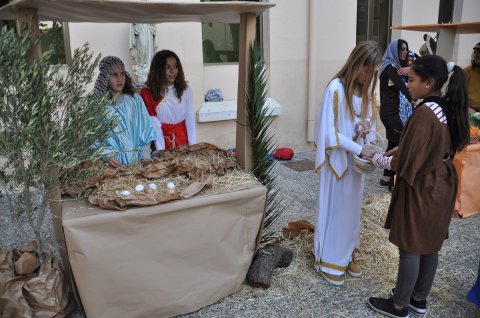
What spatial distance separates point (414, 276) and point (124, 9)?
7.73ft

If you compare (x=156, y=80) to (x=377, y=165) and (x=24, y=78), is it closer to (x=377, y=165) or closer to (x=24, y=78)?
(x=24, y=78)

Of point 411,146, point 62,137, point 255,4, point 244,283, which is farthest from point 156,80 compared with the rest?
point 411,146

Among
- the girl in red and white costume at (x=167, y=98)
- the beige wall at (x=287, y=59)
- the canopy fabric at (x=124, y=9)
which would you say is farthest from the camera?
the beige wall at (x=287, y=59)

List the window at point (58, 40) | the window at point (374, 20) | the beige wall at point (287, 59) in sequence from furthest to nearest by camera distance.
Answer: the window at point (374, 20)
the beige wall at point (287, 59)
the window at point (58, 40)

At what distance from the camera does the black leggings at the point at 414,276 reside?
8.37 feet

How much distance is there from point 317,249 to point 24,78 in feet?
7.44

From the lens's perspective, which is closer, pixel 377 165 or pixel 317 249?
pixel 377 165

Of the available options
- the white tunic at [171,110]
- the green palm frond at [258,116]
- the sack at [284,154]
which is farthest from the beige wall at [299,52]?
the green palm frond at [258,116]

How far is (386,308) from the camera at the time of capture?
9.02 feet

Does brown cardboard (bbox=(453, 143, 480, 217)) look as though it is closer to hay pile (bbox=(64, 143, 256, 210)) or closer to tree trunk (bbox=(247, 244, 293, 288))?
tree trunk (bbox=(247, 244, 293, 288))

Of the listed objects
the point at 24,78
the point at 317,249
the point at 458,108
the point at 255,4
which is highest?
the point at 255,4

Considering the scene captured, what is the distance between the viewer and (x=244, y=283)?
121 inches

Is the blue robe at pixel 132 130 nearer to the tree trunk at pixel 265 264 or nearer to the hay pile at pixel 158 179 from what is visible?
the hay pile at pixel 158 179

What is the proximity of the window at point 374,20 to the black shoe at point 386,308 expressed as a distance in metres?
5.98
